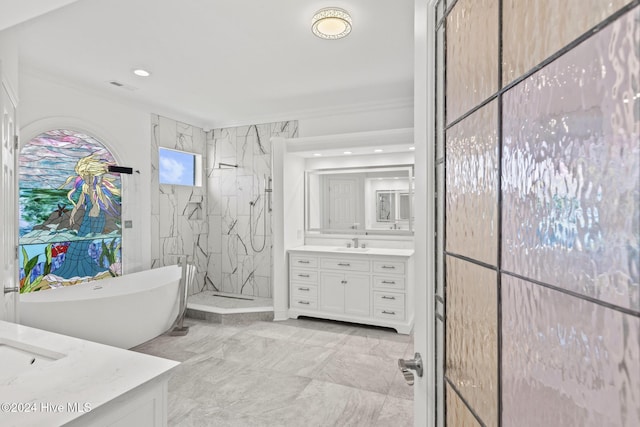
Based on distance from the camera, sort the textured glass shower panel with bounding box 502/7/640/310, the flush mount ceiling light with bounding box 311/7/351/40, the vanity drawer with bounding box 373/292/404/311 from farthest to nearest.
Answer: the vanity drawer with bounding box 373/292/404/311, the flush mount ceiling light with bounding box 311/7/351/40, the textured glass shower panel with bounding box 502/7/640/310

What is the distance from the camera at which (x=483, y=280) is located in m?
0.62

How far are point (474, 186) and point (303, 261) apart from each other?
3.75 m

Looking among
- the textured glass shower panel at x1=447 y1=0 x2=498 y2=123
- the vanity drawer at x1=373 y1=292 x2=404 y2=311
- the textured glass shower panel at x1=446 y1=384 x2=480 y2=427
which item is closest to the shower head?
the vanity drawer at x1=373 y1=292 x2=404 y2=311

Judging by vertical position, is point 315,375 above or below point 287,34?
below

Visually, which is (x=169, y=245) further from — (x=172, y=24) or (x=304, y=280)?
(x=172, y=24)

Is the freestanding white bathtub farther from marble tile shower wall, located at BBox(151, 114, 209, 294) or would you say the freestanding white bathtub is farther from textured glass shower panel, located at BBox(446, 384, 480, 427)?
textured glass shower panel, located at BBox(446, 384, 480, 427)

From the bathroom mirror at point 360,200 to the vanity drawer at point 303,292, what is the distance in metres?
0.84

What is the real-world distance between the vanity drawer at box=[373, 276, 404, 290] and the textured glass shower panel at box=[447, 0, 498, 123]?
323cm

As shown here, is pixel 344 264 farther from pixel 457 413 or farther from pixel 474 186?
pixel 474 186

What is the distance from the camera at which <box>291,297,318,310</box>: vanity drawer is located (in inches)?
167

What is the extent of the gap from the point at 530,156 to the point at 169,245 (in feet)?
16.3

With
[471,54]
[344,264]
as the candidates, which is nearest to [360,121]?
[344,264]

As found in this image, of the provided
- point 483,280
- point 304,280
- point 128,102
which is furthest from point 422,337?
point 128,102

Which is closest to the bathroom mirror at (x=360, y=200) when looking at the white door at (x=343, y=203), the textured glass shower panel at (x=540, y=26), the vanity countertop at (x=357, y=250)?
the white door at (x=343, y=203)
